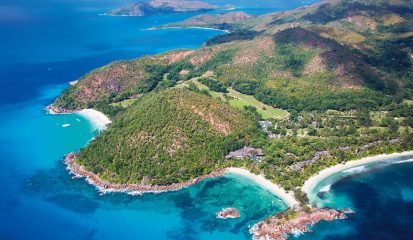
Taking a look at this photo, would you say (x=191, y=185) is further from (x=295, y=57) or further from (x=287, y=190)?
(x=295, y=57)

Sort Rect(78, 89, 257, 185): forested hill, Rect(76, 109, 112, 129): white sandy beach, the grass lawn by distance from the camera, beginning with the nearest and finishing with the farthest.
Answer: Rect(78, 89, 257, 185): forested hill < Rect(76, 109, 112, 129): white sandy beach < the grass lawn

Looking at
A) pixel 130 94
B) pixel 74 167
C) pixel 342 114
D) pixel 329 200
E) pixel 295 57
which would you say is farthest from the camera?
pixel 295 57

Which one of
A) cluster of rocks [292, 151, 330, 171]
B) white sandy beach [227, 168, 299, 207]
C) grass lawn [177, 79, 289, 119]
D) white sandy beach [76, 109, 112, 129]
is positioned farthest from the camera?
grass lawn [177, 79, 289, 119]

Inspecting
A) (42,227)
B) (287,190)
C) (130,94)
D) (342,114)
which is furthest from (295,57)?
(42,227)

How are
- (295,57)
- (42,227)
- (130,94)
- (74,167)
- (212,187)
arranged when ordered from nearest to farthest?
1. (42,227)
2. (212,187)
3. (74,167)
4. (130,94)
5. (295,57)

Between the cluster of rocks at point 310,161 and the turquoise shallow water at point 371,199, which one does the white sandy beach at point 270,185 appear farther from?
the cluster of rocks at point 310,161

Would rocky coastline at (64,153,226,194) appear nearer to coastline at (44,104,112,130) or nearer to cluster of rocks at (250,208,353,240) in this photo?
cluster of rocks at (250,208,353,240)

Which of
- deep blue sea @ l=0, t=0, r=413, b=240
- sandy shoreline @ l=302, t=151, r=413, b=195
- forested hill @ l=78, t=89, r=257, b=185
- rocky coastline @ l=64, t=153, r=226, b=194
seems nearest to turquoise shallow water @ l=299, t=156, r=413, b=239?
deep blue sea @ l=0, t=0, r=413, b=240

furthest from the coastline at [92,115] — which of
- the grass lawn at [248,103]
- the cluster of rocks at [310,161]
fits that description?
the cluster of rocks at [310,161]
